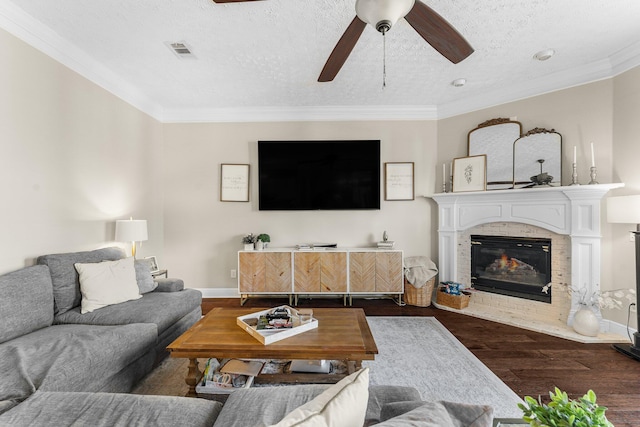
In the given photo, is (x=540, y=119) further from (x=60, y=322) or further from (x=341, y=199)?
(x=60, y=322)

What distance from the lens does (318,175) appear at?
3871 millimetres

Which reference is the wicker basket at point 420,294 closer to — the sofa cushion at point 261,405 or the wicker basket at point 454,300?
the wicker basket at point 454,300

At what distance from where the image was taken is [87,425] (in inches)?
36.2

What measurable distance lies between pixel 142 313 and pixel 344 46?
238 cm

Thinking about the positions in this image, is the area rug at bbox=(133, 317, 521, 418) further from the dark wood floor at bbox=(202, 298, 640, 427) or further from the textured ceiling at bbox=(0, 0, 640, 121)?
the textured ceiling at bbox=(0, 0, 640, 121)

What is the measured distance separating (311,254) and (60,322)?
2424mm

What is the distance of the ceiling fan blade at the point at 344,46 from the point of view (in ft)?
5.00

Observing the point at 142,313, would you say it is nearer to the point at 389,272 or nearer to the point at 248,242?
the point at 248,242

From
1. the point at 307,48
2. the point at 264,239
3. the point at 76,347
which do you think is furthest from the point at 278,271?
the point at 307,48

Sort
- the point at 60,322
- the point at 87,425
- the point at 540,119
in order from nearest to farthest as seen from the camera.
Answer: the point at 87,425
the point at 60,322
the point at 540,119

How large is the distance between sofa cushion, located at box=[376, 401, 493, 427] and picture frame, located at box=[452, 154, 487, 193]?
3.26 m

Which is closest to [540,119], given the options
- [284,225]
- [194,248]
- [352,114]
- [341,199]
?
[352,114]

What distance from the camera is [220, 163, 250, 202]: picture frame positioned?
3.95 m

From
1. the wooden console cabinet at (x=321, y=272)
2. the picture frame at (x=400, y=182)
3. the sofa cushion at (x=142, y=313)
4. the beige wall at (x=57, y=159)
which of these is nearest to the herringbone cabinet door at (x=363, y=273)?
the wooden console cabinet at (x=321, y=272)
